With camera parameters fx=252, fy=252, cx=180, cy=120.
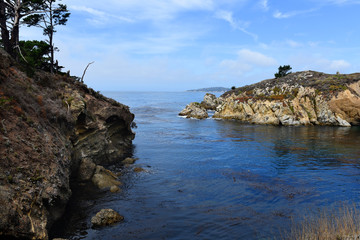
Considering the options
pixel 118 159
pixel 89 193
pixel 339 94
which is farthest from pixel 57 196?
pixel 339 94

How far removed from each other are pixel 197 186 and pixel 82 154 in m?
12.6

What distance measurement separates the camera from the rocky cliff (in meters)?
12.5

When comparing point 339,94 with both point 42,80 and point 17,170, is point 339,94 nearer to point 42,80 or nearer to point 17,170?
point 42,80

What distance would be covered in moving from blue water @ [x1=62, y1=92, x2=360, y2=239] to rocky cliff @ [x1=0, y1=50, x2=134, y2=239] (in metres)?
3.35

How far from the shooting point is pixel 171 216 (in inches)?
732

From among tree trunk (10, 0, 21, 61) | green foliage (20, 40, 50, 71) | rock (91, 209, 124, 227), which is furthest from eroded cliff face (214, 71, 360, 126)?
tree trunk (10, 0, 21, 61)

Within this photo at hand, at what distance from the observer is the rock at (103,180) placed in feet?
77.8

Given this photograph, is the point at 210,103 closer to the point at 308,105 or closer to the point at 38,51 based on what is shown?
the point at 308,105

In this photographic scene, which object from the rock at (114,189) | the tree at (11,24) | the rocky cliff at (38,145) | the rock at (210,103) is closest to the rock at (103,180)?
the rock at (114,189)

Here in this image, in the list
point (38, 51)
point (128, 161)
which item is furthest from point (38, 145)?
point (38, 51)

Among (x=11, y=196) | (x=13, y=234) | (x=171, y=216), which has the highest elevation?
(x=11, y=196)

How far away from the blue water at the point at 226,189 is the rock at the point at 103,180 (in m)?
1.21

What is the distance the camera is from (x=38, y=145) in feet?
54.9

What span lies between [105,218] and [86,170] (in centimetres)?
901
